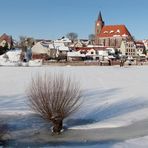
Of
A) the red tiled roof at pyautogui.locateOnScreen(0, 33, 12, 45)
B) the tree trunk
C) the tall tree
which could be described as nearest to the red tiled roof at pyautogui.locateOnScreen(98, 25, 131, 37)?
the tall tree

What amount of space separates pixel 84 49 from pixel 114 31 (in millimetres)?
45592

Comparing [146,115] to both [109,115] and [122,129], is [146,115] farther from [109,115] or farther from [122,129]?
[122,129]

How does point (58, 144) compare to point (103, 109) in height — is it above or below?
below

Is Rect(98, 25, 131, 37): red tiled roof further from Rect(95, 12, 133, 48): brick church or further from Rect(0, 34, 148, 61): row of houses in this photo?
Rect(0, 34, 148, 61): row of houses

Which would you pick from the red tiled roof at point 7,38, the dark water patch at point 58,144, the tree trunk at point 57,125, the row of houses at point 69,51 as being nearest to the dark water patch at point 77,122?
the tree trunk at point 57,125

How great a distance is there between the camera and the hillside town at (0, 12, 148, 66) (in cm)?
9356

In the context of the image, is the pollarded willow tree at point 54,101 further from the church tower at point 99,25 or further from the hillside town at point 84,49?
the church tower at point 99,25

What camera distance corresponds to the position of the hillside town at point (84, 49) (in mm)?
93562

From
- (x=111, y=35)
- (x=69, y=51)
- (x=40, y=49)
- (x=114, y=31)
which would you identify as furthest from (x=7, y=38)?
(x=114, y=31)

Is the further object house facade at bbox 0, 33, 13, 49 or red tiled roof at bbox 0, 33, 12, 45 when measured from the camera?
red tiled roof at bbox 0, 33, 12, 45

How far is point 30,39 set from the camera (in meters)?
145

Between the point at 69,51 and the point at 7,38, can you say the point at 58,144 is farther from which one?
the point at 7,38

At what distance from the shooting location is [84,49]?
12800 cm

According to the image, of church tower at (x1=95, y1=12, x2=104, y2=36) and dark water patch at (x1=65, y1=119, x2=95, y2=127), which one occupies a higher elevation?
church tower at (x1=95, y1=12, x2=104, y2=36)
